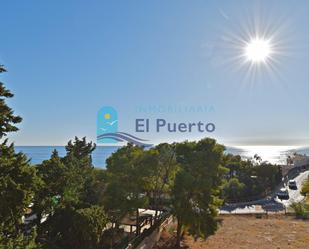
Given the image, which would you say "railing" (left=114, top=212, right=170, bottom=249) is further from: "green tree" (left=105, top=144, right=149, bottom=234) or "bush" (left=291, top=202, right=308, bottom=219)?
"bush" (left=291, top=202, right=308, bottom=219)

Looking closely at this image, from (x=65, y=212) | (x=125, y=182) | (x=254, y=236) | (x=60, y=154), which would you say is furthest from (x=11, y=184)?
(x=60, y=154)

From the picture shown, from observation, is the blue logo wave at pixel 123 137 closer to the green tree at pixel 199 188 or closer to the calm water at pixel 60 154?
the calm water at pixel 60 154

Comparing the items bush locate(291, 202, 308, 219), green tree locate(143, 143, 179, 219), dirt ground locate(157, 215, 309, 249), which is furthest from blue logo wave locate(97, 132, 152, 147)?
green tree locate(143, 143, 179, 219)

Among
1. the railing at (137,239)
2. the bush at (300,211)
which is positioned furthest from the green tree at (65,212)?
the bush at (300,211)

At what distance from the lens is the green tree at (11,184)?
279 inches

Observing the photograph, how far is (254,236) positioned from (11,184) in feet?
41.2

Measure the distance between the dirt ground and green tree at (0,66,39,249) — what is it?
7.81 metres

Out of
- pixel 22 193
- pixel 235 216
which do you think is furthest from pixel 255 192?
pixel 22 193

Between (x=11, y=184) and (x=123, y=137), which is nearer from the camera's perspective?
(x=11, y=184)

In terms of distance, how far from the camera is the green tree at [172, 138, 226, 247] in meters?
12.2

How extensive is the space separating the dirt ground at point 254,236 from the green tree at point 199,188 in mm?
1723

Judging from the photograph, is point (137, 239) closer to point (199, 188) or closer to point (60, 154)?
point (199, 188)

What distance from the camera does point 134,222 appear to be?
46.6ft

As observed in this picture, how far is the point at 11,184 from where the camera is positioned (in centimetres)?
717
